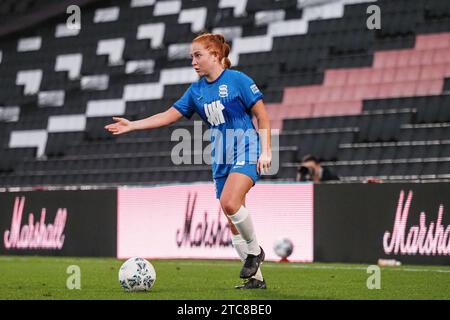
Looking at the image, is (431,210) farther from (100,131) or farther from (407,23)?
(100,131)

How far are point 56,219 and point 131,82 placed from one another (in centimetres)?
707

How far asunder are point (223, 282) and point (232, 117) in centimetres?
200

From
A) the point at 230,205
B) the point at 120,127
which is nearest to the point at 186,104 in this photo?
the point at 120,127

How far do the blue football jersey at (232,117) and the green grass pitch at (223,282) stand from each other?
103cm

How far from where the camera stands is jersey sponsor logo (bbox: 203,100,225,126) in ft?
26.2

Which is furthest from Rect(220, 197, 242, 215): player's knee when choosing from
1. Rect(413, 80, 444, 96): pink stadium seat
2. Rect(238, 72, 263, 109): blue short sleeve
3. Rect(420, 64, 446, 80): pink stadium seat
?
Rect(420, 64, 446, 80): pink stadium seat

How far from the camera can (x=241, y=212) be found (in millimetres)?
7922

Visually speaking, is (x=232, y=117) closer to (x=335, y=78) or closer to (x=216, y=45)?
(x=216, y=45)

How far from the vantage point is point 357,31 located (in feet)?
62.4

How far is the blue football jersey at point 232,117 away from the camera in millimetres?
7949

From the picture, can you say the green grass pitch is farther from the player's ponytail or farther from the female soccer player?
the player's ponytail

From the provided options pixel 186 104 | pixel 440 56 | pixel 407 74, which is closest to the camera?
pixel 186 104
